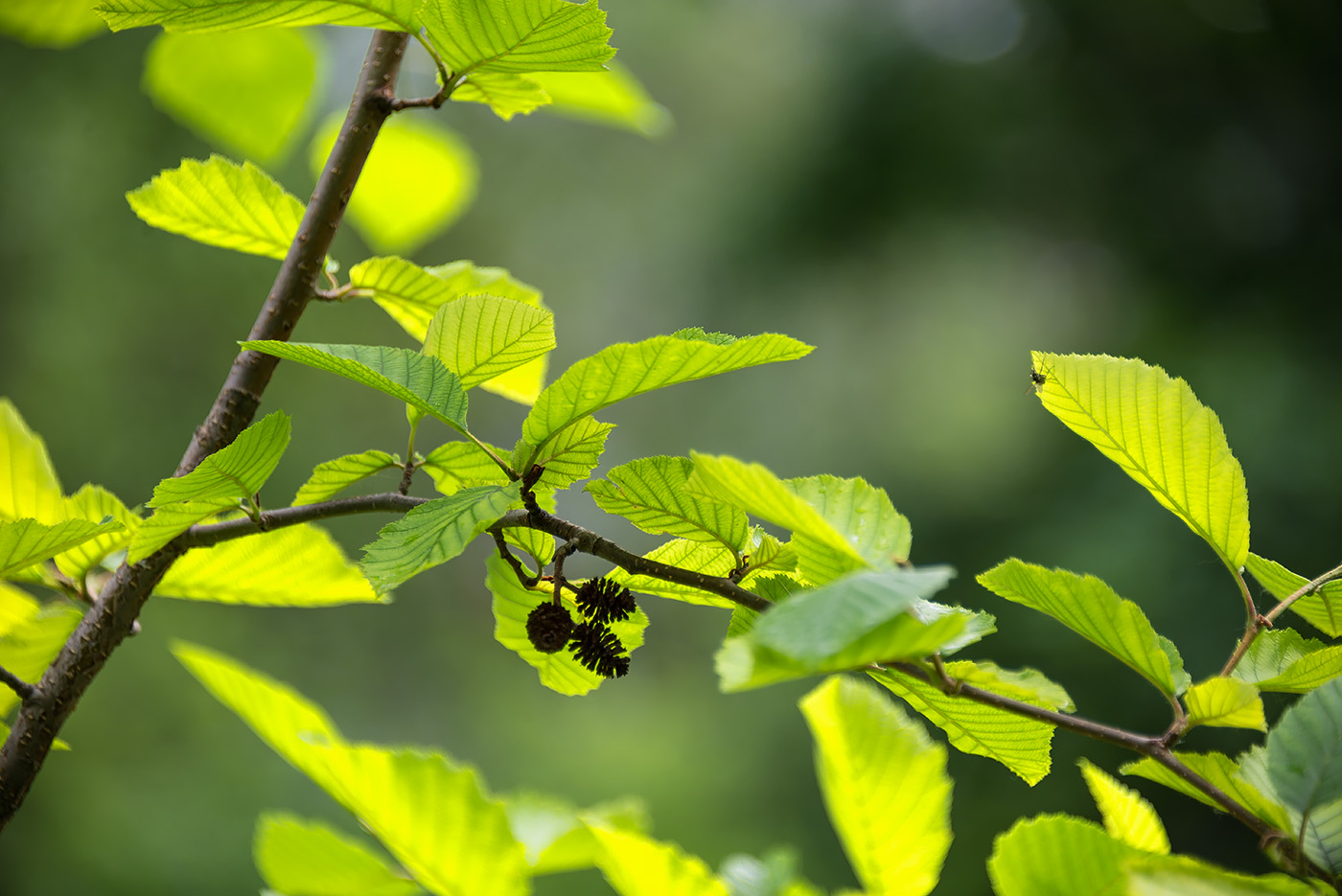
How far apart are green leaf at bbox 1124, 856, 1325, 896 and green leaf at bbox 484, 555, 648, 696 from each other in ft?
0.58

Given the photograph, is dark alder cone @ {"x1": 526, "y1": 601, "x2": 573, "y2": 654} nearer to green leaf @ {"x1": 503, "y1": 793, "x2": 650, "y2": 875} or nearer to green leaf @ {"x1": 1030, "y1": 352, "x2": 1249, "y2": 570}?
green leaf @ {"x1": 503, "y1": 793, "x2": 650, "y2": 875}

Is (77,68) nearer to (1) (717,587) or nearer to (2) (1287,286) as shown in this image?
(1) (717,587)

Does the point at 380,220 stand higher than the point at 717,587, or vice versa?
the point at 380,220

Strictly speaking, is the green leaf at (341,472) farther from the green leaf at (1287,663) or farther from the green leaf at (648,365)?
the green leaf at (1287,663)

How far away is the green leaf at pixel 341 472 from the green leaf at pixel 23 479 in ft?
0.46

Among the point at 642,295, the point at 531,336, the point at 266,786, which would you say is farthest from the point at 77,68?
the point at 531,336

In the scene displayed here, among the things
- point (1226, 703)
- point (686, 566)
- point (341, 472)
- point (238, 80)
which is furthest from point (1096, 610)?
point (238, 80)

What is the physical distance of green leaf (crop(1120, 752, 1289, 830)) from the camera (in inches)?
9.6

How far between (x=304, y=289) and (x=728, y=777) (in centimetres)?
248

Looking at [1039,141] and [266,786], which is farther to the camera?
[266,786]

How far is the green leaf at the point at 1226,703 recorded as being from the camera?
0.83 feet

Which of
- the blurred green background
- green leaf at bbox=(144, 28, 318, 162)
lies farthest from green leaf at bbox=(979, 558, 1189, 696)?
the blurred green background

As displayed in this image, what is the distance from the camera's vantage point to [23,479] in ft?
1.25

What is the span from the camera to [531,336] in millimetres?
305
